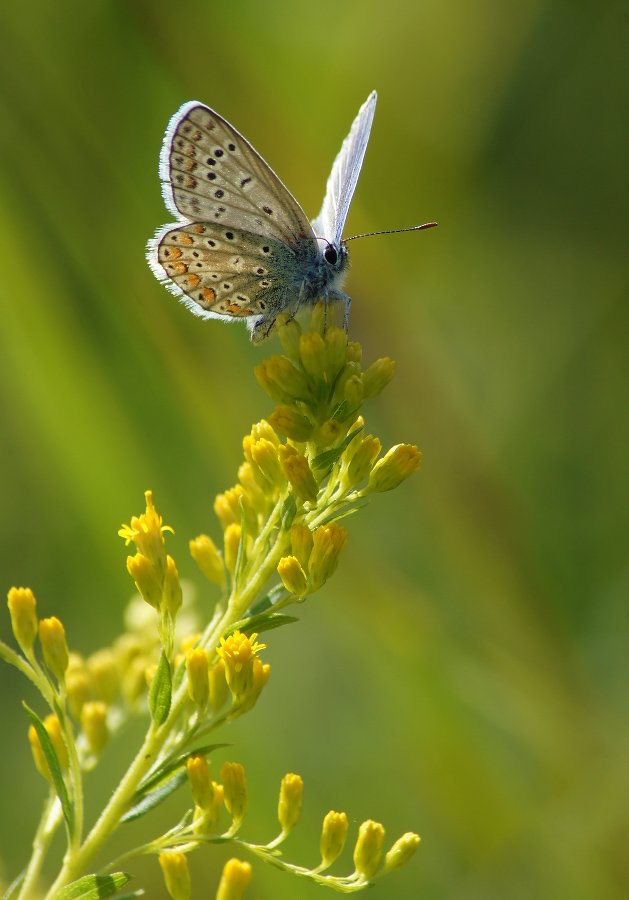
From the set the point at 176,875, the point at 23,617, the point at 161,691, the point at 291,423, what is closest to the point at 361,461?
the point at 291,423

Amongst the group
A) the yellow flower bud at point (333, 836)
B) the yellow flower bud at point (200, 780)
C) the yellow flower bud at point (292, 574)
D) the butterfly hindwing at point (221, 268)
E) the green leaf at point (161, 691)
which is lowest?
the yellow flower bud at point (333, 836)

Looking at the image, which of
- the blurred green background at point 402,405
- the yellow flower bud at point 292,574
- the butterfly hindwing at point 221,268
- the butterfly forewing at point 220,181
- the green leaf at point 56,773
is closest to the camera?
the green leaf at point 56,773

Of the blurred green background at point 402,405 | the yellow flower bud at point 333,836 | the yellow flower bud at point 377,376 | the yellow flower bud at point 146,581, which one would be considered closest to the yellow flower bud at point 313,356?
the yellow flower bud at point 377,376

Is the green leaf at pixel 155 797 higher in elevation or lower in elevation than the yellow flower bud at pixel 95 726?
higher

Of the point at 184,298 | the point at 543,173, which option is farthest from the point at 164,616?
the point at 543,173

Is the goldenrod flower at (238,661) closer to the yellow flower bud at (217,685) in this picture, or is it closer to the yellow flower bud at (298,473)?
the yellow flower bud at (217,685)

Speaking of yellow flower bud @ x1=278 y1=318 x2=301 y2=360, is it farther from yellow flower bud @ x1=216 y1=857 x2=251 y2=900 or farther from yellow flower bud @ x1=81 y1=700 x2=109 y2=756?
yellow flower bud @ x1=216 y1=857 x2=251 y2=900

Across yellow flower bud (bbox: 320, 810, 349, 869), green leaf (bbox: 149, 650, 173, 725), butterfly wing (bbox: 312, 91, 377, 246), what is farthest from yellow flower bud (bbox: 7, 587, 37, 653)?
butterfly wing (bbox: 312, 91, 377, 246)

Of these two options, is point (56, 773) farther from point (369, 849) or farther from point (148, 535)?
point (369, 849)
